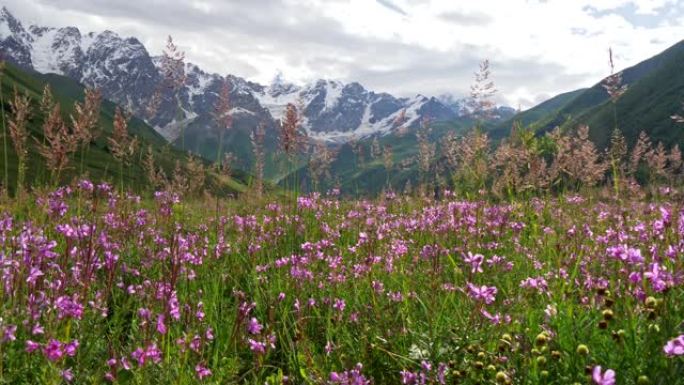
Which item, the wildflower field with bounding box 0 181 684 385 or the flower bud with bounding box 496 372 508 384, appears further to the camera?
the wildflower field with bounding box 0 181 684 385

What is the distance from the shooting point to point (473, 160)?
8141 mm

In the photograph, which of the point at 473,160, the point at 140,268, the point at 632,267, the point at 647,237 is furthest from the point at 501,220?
the point at 140,268

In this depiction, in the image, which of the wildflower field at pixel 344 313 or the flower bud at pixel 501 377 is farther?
the wildflower field at pixel 344 313

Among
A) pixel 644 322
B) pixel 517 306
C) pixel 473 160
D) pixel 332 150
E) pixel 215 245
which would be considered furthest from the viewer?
pixel 332 150

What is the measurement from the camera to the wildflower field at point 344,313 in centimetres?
296

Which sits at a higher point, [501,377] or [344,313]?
[501,377]

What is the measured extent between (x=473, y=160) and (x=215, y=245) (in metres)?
4.00

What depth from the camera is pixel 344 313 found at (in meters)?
4.57

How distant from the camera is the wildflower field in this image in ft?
9.72

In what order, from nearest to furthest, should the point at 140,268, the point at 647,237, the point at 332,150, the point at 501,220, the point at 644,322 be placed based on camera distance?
the point at 644,322, the point at 647,237, the point at 140,268, the point at 501,220, the point at 332,150

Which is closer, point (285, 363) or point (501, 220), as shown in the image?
point (285, 363)

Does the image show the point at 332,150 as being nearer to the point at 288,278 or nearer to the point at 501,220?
the point at 501,220

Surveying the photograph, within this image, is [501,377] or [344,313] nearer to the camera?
[501,377]

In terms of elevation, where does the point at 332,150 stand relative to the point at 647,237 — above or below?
above
